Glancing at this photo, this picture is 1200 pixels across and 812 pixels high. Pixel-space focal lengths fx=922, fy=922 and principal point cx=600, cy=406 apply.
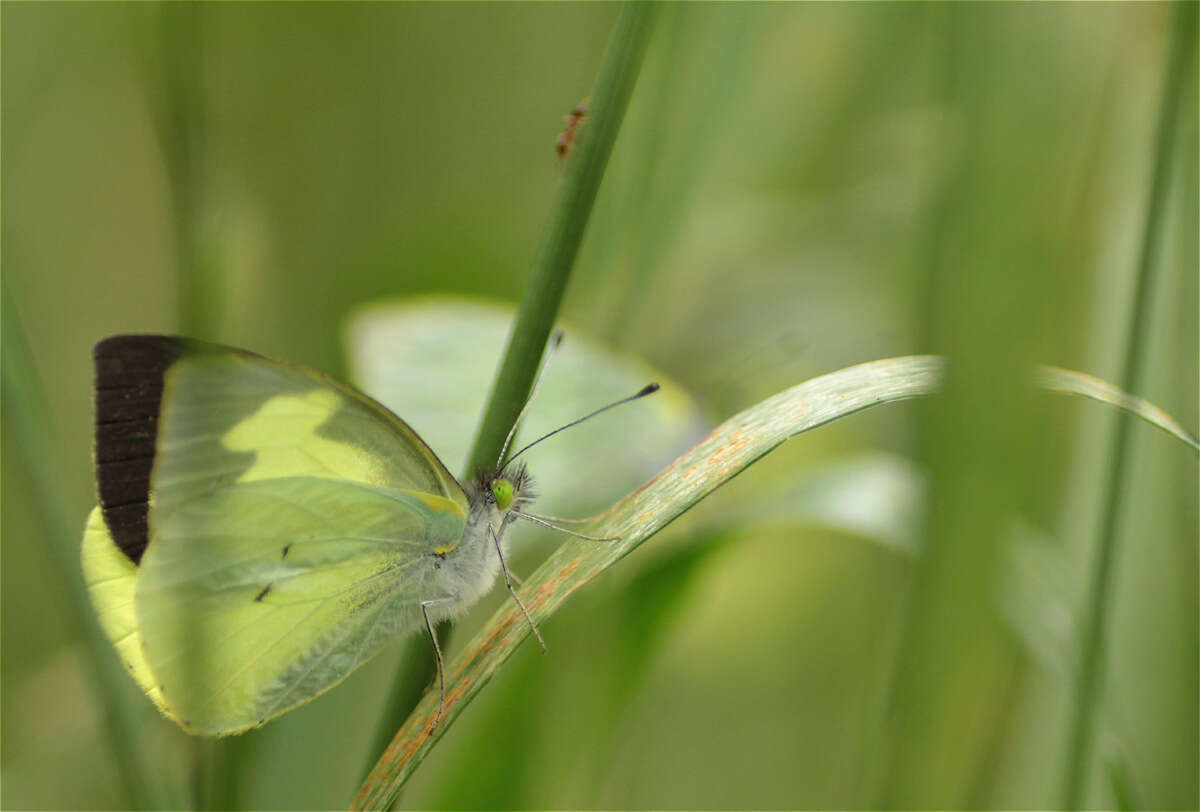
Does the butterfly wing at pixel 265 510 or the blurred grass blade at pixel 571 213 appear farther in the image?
the butterfly wing at pixel 265 510

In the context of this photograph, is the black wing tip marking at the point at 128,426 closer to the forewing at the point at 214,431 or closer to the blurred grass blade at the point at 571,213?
the forewing at the point at 214,431

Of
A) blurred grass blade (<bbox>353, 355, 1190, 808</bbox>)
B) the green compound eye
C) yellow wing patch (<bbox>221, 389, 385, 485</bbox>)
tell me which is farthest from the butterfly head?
blurred grass blade (<bbox>353, 355, 1190, 808</bbox>)

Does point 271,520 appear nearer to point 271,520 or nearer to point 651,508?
point 271,520

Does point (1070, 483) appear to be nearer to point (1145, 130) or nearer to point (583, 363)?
point (1145, 130)

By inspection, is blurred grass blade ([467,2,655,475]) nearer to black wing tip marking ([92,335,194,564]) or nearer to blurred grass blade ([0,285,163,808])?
blurred grass blade ([0,285,163,808])

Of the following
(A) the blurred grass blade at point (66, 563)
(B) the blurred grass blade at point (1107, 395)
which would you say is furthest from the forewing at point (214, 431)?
(B) the blurred grass blade at point (1107, 395)

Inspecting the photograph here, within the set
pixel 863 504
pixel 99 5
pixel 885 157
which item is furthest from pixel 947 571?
pixel 99 5

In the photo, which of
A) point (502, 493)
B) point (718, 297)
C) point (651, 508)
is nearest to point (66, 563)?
point (651, 508)

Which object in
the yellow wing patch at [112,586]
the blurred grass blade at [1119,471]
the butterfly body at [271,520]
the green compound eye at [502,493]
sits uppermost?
the blurred grass blade at [1119,471]
